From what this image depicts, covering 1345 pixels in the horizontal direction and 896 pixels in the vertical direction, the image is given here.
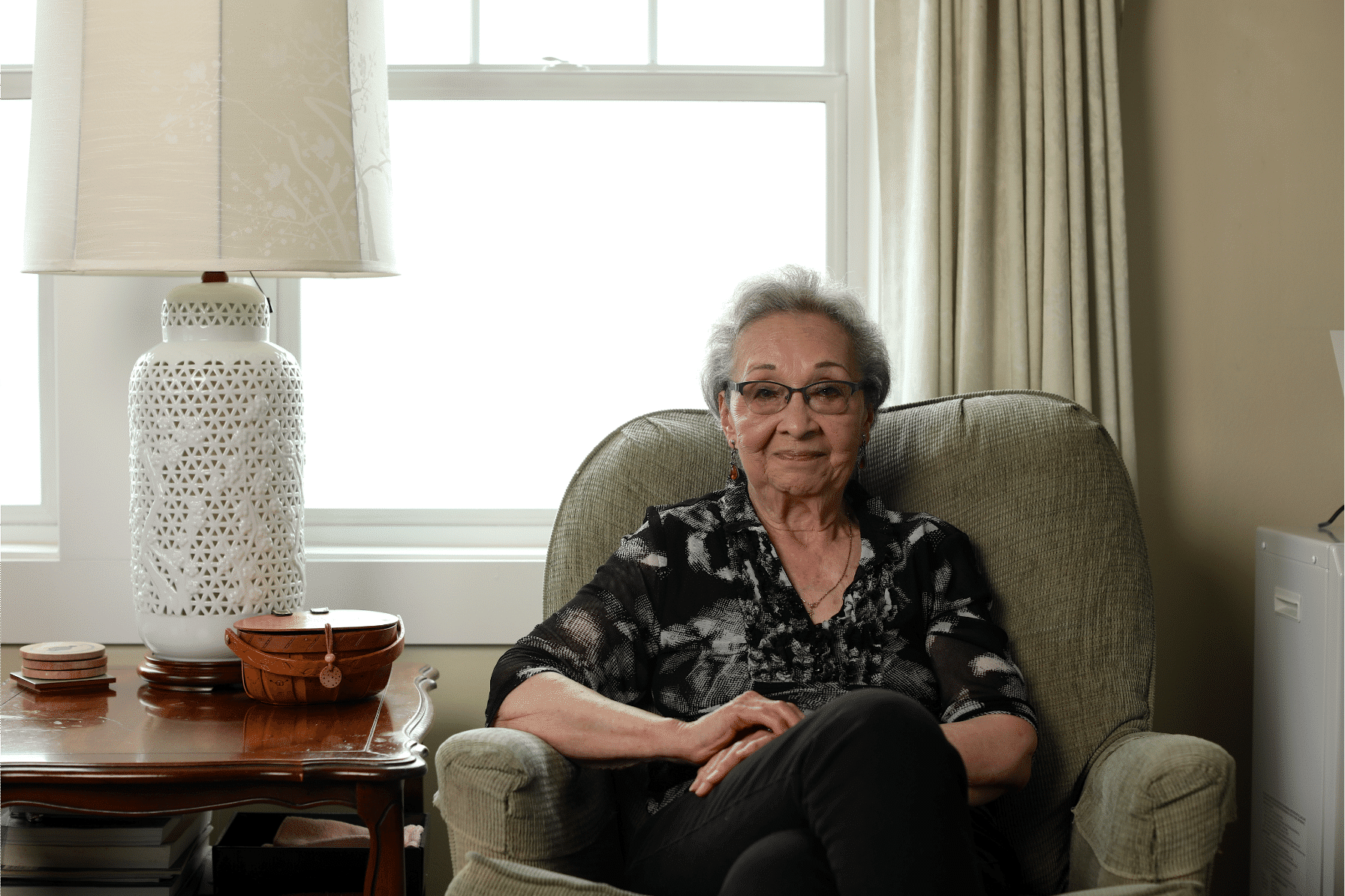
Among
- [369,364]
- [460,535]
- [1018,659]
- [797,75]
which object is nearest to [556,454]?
[460,535]

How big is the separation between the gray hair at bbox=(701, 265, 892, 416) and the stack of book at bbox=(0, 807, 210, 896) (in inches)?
42.9

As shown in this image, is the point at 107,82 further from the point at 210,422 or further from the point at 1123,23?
the point at 1123,23

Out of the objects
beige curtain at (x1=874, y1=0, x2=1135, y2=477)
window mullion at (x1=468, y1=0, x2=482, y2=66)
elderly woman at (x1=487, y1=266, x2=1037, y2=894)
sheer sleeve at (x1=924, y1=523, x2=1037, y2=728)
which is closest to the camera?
elderly woman at (x1=487, y1=266, x2=1037, y2=894)

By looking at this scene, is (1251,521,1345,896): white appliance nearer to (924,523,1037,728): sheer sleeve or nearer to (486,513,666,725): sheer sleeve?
(924,523,1037,728): sheer sleeve

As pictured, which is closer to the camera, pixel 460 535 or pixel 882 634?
pixel 882 634

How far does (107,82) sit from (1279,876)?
7.35 feet

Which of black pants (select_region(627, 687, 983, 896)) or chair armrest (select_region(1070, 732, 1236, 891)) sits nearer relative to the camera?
black pants (select_region(627, 687, 983, 896))

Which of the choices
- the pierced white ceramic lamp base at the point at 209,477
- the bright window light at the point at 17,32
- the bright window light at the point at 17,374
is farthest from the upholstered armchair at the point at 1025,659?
A: the bright window light at the point at 17,32

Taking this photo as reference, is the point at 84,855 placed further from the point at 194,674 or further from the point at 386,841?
the point at 386,841

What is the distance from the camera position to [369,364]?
7.66 feet

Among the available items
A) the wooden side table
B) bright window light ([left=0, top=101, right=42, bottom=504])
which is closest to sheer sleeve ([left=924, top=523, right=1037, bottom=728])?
the wooden side table

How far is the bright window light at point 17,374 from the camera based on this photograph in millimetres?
2287

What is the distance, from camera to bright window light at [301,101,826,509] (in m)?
2.32

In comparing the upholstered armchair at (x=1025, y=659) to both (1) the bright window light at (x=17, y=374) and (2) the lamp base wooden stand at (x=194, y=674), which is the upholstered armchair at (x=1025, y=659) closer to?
(2) the lamp base wooden stand at (x=194, y=674)
